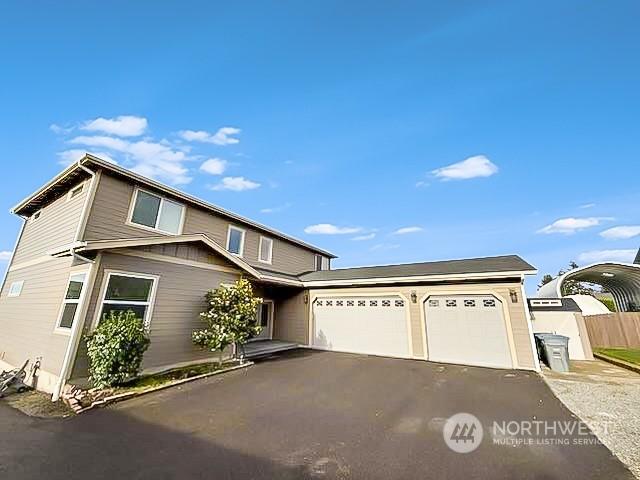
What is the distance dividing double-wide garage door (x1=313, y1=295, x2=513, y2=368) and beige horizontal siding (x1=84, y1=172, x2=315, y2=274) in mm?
3563

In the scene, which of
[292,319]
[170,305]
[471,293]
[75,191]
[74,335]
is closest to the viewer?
[74,335]

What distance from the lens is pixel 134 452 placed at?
3459 mm

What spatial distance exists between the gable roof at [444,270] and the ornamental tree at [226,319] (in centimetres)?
432

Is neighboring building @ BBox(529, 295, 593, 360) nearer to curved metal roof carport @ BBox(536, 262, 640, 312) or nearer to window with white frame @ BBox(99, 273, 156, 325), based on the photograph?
curved metal roof carport @ BBox(536, 262, 640, 312)

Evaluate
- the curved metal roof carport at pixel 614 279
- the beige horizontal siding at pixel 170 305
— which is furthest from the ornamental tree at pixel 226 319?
the curved metal roof carport at pixel 614 279

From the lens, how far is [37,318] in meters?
7.39

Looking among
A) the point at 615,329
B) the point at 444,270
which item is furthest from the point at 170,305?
the point at 615,329

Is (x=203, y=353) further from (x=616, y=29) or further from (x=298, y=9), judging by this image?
(x=616, y=29)

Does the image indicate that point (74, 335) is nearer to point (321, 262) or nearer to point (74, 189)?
point (74, 189)

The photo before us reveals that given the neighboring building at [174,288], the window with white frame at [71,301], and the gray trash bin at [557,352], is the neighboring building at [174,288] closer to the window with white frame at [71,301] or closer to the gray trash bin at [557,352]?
the window with white frame at [71,301]

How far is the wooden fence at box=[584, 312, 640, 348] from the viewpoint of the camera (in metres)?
10.8

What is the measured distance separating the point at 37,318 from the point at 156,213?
416cm

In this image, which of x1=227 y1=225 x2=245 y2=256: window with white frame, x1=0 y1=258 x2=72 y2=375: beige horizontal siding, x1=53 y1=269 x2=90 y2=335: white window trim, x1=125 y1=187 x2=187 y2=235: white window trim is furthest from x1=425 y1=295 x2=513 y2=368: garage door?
x1=0 y1=258 x2=72 y2=375: beige horizontal siding

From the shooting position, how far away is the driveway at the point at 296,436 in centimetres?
307
